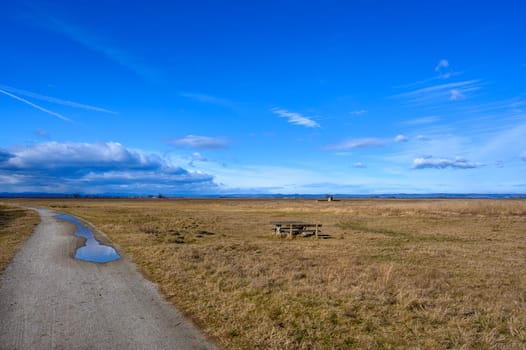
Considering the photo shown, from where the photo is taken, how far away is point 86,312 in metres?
7.09

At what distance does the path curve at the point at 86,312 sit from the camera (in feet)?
18.7

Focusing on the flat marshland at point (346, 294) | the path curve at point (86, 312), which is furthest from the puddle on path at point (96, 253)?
the path curve at point (86, 312)

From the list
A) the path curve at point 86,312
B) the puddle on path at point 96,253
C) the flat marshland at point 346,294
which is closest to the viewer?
the path curve at point 86,312

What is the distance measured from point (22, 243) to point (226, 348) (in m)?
15.6

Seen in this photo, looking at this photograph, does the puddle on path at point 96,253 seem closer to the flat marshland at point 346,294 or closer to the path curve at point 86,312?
the flat marshland at point 346,294

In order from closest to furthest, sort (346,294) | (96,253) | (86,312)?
(86,312) < (346,294) < (96,253)

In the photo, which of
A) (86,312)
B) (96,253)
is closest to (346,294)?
(86,312)

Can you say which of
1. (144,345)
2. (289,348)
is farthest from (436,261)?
(144,345)

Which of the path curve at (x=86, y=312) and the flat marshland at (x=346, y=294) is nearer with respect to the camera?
the path curve at (x=86, y=312)

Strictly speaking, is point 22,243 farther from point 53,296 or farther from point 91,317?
point 91,317

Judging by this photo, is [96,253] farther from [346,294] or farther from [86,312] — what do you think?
[346,294]

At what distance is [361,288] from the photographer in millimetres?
9320

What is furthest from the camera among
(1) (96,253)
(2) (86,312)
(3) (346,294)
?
(1) (96,253)

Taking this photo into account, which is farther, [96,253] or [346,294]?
[96,253]
